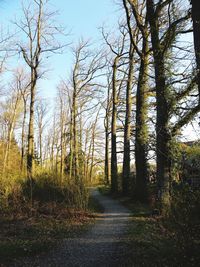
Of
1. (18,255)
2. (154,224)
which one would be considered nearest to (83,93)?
(154,224)

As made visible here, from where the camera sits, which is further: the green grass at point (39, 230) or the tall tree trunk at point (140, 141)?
the tall tree trunk at point (140, 141)

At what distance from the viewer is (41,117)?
48.5m

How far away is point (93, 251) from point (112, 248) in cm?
55

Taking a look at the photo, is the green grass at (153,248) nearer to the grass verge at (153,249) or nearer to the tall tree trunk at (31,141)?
the grass verge at (153,249)

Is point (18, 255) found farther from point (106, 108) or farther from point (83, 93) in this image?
point (106, 108)

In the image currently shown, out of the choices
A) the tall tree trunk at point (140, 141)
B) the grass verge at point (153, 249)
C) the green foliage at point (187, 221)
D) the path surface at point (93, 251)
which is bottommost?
the path surface at point (93, 251)

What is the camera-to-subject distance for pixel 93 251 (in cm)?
798

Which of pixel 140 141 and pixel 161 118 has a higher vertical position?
pixel 161 118

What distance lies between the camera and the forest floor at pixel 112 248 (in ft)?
22.4

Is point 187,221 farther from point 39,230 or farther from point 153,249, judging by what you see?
point 39,230

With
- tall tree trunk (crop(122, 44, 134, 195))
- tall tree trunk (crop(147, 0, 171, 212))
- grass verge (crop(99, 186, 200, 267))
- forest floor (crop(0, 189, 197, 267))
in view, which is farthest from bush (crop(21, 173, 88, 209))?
tall tree trunk (crop(122, 44, 134, 195))

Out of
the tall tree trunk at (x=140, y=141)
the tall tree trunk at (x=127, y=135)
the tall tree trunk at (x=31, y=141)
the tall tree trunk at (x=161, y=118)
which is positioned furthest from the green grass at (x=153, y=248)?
the tall tree trunk at (x=127, y=135)

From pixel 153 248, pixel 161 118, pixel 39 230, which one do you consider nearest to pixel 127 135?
pixel 161 118

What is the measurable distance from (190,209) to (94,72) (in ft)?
83.2
